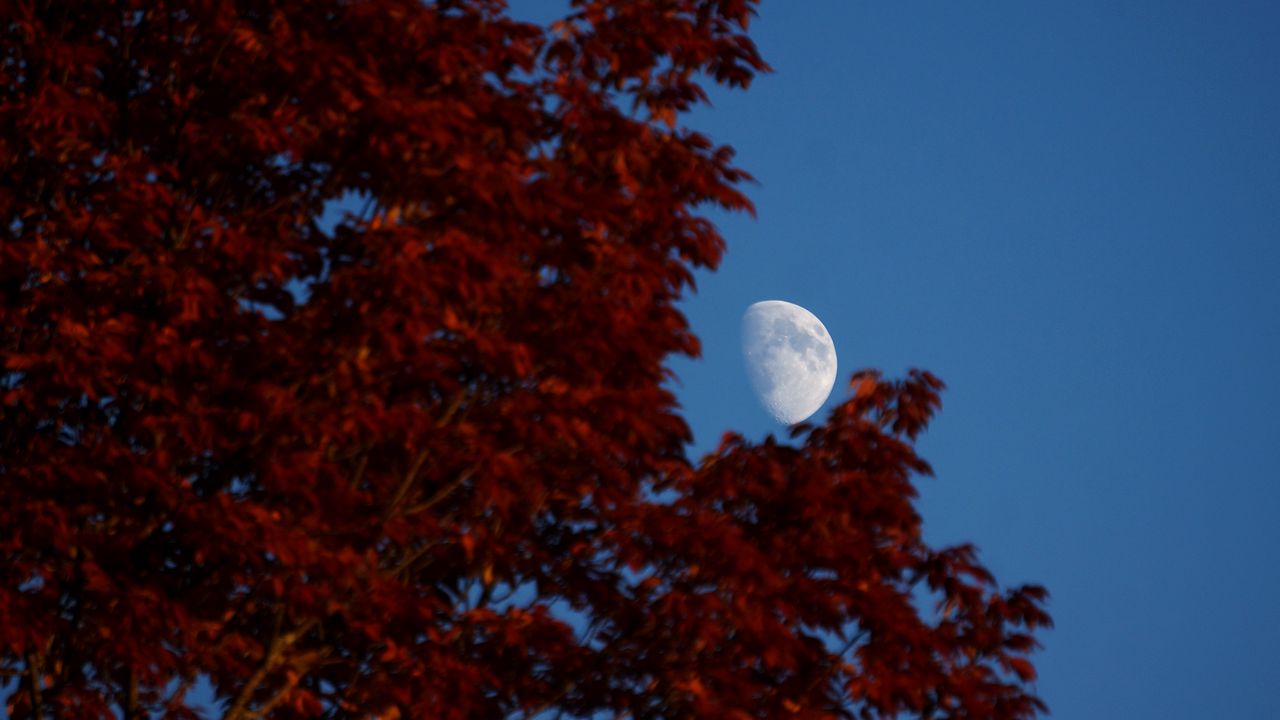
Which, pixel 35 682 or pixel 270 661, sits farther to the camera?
pixel 35 682

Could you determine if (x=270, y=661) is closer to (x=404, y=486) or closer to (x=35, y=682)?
(x=404, y=486)

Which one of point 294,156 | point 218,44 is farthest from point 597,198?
point 218,44

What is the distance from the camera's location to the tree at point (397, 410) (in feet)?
28.9

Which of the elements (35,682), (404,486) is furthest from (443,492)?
(35,682)

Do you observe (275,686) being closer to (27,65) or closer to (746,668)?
(746,668)

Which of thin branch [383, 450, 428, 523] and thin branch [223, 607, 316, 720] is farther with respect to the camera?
thin branch [223, 607, 316, 720]

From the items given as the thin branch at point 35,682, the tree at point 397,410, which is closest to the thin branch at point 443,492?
the tree at point 397,410

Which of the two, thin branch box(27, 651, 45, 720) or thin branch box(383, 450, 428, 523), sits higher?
thin branch box(383, 450, 428, 523)

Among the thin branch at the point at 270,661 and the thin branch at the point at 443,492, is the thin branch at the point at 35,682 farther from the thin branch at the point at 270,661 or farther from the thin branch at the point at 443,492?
the thin branch at the point at 443,492

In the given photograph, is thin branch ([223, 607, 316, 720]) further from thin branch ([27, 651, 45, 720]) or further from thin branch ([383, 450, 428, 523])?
thin branch ([27, 651, 45, 720])

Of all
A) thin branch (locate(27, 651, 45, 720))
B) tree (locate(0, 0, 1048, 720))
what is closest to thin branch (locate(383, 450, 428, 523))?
tree (locate(0, 0, 1048, 720))

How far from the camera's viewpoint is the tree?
880 centimetres

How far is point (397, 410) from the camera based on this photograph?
338 inches

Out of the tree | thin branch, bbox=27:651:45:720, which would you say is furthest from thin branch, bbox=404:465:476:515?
thin branch, bbox=27:651:45:720
